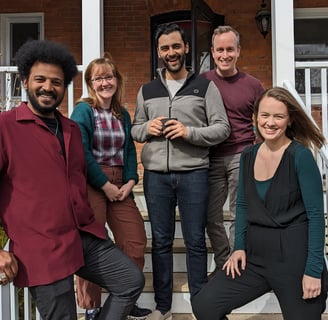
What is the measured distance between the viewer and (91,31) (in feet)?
13.4

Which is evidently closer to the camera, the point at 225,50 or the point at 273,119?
the point at 273,119

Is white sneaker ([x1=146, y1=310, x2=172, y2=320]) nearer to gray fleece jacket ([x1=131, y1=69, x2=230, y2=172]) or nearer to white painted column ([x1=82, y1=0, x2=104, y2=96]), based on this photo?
gray fleece jacket ([x1=131, y1=69, x2=230, y2=172])

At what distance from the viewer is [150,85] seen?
3084 mm

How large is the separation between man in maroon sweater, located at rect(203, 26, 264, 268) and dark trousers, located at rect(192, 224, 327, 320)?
882 millimetres

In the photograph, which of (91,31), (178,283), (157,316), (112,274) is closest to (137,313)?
(157,316)

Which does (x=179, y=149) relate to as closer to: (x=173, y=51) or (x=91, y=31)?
(x=173, y=51)

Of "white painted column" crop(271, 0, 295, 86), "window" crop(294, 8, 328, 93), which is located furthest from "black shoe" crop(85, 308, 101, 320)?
"window" crop(294, 8, 328, 93)

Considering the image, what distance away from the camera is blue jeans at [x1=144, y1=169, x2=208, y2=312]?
2.94 m

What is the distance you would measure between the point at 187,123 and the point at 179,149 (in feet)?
0.57

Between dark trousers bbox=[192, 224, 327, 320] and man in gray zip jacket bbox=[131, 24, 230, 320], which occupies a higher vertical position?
man in gray zip jacket bbox=[131, 24, 230, 320]

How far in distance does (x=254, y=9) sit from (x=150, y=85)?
3.96m

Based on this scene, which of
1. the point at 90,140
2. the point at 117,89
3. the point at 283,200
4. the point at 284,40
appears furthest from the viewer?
the point at 284,40

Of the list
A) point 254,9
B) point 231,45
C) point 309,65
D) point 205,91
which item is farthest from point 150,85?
point 254,9

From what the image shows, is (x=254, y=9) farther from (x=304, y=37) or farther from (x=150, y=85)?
(x=150, y=85)
